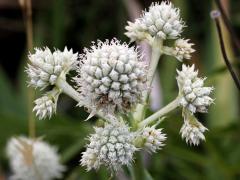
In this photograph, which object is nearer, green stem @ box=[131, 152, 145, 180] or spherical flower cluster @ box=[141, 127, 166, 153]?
spherical flower cluster @ box=[141, 127, 166, 153]

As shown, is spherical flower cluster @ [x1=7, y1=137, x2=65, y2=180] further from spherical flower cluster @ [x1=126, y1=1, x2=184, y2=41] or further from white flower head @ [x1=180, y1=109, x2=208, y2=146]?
white flower head @ [x1=180, y1=109, x2=208, y2=146]

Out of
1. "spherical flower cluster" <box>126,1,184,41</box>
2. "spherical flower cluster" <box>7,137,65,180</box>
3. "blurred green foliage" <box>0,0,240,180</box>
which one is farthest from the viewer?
"blurred green foliage" <box>0,0,240,180</box>

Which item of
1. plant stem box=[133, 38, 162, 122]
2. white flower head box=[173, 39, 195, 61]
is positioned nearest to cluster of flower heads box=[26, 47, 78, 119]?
plant stem box=[133, 38, 162, 122]

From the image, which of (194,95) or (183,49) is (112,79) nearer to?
(194,95)

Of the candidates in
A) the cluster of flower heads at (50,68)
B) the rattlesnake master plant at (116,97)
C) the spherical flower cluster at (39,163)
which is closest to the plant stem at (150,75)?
the rattlesnake master plant at (116,97)

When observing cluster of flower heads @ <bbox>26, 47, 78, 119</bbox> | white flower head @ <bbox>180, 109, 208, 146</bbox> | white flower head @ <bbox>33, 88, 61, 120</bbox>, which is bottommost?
white flower head @ <bbox>180, 109, 208, 146</bbox>

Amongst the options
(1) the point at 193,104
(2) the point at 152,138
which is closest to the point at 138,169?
(2) the point at 152,138

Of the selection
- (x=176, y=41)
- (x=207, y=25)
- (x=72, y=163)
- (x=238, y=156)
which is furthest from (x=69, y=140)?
(x=176, y=41)
